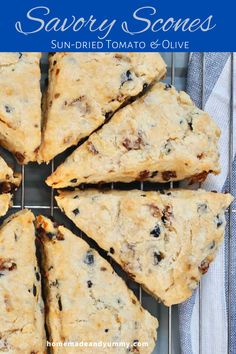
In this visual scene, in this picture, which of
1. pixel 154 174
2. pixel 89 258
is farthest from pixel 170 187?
pixel 89 258

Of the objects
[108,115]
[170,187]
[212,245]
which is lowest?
[212,245]

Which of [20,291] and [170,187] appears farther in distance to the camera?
[170,187]

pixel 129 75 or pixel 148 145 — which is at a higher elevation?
pixel 129 75

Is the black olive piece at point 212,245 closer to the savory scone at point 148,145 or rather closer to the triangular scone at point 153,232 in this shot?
the triangular scone at point 153,232

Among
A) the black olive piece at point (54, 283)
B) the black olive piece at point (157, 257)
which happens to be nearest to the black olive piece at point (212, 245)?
the black olive piece at point (157, 257)

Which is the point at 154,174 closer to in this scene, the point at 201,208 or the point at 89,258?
the point at 201,208

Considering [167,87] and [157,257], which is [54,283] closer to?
[157,257]
